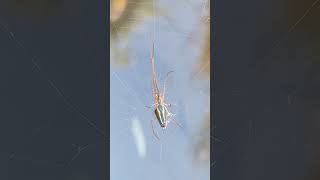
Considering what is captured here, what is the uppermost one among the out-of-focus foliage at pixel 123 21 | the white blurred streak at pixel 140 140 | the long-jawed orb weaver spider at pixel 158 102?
the out-of-focus foliage at pixel 123 21

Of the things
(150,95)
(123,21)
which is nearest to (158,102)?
(150,95)

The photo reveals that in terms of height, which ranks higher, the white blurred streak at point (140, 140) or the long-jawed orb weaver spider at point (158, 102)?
the long-jawed orb weaver spider at point (158, 102)

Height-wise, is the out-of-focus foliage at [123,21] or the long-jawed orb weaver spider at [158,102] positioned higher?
the out-of-focus foliage at [123,21]

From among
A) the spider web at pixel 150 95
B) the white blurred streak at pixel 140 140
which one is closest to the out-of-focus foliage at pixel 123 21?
the spider web at pixel 150 95

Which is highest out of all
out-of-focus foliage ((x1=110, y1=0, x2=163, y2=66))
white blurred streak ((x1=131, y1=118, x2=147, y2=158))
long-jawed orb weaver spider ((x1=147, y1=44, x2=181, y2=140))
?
out-of-focus foliage ((x1=110, y1=0, x2=163, y2=66))

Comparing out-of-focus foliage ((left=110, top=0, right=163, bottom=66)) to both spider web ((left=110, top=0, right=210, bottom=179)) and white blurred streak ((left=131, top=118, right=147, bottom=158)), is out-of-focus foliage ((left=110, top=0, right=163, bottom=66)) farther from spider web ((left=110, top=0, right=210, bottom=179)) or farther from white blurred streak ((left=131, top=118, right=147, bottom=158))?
white blurred streak ((left=131, top=118, right=147, bottom=158))

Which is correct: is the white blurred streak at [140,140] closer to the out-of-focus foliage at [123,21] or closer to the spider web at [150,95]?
the spider web at [150,95]

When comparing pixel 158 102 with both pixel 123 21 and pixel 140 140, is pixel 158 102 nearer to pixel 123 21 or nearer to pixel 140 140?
pixel 140 140

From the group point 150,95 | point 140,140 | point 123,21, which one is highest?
point 123,21

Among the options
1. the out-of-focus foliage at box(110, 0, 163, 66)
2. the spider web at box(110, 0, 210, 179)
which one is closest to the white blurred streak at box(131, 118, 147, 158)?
the spider web at box(110, 0, 210, 179)
